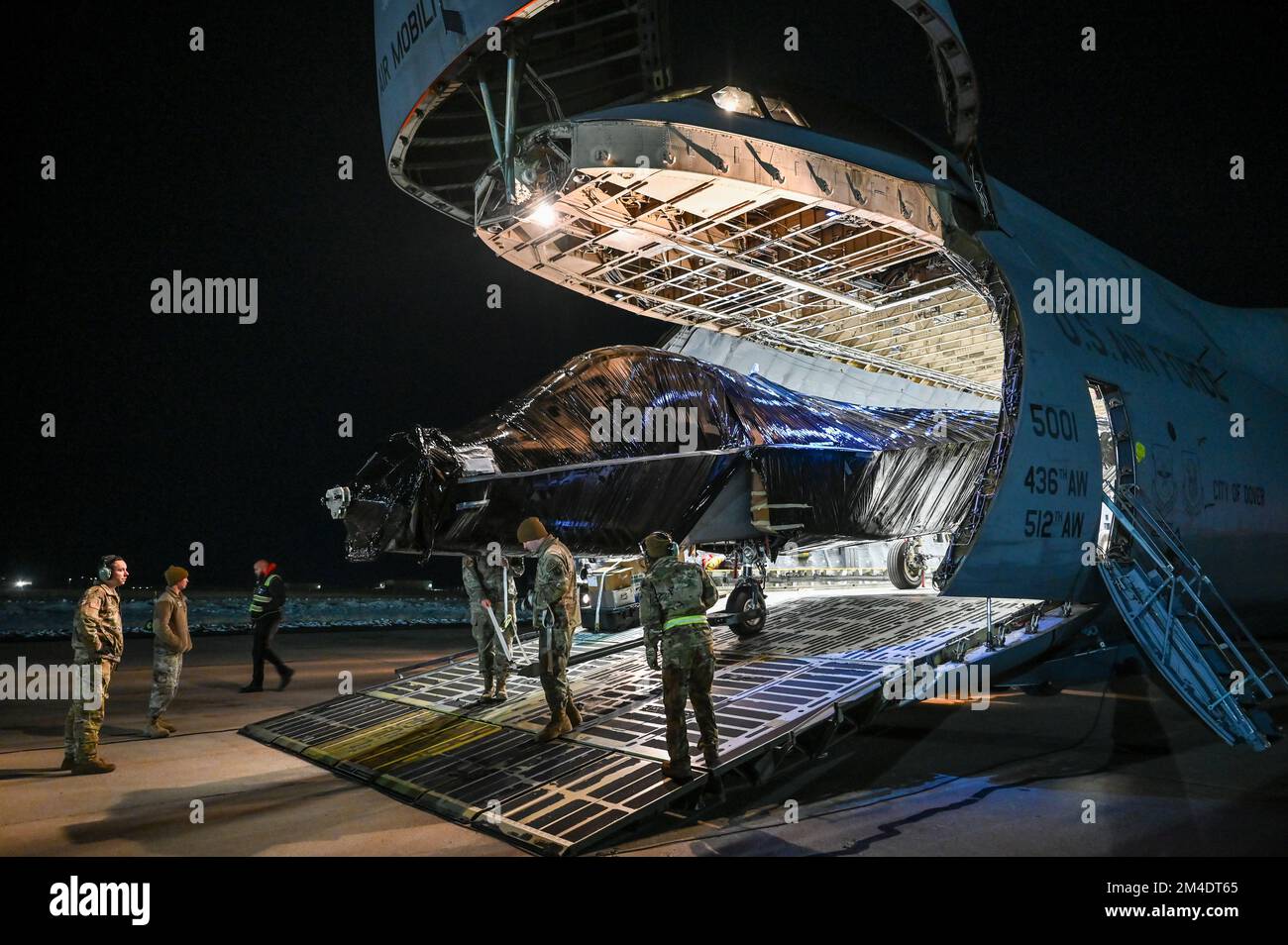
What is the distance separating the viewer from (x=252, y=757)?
7797 millimetres

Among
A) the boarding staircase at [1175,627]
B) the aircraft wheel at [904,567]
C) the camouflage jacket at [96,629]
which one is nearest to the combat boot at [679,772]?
the boarding staircase at [1175,627]

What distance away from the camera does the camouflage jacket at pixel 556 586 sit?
23.2 ft

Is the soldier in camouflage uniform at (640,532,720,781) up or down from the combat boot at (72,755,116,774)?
up

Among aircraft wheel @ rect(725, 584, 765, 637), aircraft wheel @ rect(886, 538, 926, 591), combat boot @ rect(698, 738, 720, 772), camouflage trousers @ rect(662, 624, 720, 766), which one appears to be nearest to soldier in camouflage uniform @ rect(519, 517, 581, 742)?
camouflage trousers @ rect(662, 624, 720, 766)

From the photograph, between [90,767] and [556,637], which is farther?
[90,767]

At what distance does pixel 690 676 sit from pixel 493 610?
143 inches

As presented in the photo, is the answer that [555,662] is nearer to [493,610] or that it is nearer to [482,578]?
[493,610]

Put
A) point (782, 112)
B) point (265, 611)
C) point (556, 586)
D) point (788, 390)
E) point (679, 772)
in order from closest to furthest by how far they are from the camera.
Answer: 1. point (679, 772)
2. point (556, 586)
3. point (782, 112)
4. point (788, 390)
5. point (265, 611)

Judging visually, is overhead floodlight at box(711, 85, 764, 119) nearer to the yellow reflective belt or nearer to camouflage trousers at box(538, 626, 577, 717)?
the yellow reflective belt

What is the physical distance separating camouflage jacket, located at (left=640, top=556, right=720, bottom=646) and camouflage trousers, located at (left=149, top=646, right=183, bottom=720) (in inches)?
222

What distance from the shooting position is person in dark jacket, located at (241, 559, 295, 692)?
37.3 feet

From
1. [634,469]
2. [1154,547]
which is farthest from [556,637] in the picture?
[1154,547]

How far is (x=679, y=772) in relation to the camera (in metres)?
5.64

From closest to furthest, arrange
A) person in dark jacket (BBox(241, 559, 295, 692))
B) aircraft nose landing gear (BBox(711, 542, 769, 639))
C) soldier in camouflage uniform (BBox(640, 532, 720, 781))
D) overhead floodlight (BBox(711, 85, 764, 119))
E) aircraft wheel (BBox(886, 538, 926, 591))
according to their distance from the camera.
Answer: soldier in camouflage uniform (BBox(640, 532, 720, 781)), overhead floodlight (BBox(711, 85, 764, 119)), aircraft nose landing gear (BBox(711, 542, 769, 639)), person in dark jacket (BBox(241, 559, 295, 692)), aircraft wheel (BBox(886, 538, 926, 591))
